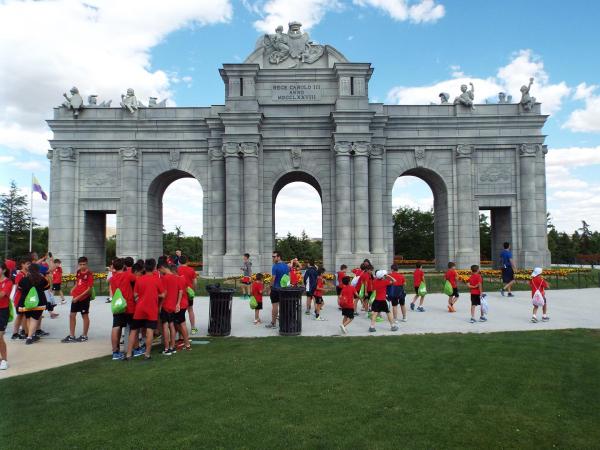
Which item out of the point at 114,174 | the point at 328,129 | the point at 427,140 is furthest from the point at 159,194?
the point at 427,140

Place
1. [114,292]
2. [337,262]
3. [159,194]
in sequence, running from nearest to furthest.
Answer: [114,292] → [337,262] → [159,194]

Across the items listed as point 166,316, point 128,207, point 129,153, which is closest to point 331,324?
point 166,316

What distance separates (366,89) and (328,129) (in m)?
3.88

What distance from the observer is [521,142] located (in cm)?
3114

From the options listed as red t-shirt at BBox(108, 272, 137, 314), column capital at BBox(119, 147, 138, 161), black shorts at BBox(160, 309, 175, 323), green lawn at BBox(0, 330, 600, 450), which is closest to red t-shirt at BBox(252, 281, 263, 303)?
green lawn at BBox(0, 330, 600, 450)

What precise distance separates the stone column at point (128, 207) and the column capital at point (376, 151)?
17070 mm

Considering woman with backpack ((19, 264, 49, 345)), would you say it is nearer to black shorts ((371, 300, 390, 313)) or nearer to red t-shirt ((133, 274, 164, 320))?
red t-shirt ((133, 274, 164, 320))

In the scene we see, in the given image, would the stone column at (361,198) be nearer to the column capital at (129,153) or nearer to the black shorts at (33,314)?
the column capital at (129,153)

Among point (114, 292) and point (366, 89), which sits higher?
point (366, 89)

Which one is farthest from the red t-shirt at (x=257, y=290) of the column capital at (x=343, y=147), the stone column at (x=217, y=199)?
the column capital at (x=343, y=147)

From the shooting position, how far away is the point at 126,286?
9.84 metres

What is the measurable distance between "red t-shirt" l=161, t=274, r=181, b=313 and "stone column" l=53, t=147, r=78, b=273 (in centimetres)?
2354

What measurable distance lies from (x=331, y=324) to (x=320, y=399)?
22.6 ft

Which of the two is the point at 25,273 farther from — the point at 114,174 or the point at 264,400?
the point at 114,174
